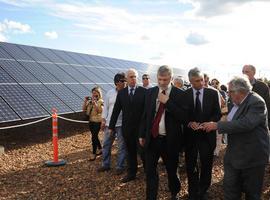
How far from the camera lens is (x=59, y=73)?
40.4ft

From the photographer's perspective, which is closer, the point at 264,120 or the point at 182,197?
the point at 264,120

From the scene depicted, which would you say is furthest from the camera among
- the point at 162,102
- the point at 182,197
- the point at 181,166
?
the point at 181,166

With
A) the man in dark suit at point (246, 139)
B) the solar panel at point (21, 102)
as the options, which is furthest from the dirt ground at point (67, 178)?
the man in dark suit at point (246, 139)

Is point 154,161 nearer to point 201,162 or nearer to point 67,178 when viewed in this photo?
point 201,162

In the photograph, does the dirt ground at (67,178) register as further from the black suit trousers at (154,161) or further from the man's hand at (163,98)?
the man's hand at (163,98)

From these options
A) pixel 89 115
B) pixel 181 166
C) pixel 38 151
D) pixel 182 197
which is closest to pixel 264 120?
pixel 182 197

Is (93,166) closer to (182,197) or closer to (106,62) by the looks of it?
(182,197)

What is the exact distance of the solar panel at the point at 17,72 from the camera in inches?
407

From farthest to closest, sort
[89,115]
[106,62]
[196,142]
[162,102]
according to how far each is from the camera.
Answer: [106,62] < [89,115] < [196,142] < [162,102]

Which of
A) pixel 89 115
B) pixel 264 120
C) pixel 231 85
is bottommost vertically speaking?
pixel 89 115

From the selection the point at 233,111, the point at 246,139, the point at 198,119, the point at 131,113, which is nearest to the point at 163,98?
the point at 198,119

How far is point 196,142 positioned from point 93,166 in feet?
9.52

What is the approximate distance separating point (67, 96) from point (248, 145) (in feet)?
25.6

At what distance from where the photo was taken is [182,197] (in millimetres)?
5184
